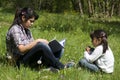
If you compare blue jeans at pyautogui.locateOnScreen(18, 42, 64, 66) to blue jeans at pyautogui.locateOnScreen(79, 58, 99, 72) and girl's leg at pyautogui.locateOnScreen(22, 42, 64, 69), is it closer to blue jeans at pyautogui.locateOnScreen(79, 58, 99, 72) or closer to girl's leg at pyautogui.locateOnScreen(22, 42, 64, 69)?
girl's leg at pyautogui.locateOnScreen(22, 42, 64, 69)

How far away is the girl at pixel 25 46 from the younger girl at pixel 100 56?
64 cm

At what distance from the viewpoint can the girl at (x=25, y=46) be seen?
7246mm

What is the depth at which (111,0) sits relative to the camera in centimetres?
3603

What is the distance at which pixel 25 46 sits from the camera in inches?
286

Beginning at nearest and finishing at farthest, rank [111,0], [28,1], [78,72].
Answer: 1. [78,72]
2. [111,0]
3. [28,1]

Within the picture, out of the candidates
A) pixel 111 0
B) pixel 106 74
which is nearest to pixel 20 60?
pixel 106 74

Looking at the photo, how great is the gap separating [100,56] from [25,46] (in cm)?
150

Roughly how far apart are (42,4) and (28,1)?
6.16ft

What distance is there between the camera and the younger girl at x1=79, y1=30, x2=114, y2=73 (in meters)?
7.73

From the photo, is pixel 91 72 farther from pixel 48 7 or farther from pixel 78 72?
pixel 48 7

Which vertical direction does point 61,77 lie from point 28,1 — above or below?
above

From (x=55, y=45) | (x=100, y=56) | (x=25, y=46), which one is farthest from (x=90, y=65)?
(x=25, y=46)

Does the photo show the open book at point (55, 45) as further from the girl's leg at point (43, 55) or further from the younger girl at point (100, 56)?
the younger girl at point (100, 56)

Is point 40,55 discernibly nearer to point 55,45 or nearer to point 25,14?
point 55,45
